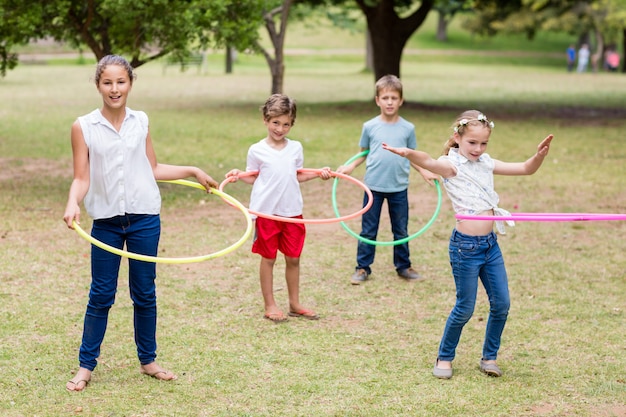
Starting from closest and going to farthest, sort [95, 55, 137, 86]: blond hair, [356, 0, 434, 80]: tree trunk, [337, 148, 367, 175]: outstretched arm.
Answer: [95, 55, 137, 86]: blond hair, [337, 148, 367, 175]: outstretched arm, [356, 0, 434, 80]: tree trunk

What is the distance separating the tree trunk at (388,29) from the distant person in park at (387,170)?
636 inches

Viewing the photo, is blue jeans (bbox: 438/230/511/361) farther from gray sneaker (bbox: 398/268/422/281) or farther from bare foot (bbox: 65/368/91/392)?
gray sneaker (bbox: 398/268/422/281)

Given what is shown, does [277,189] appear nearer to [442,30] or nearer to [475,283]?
[475,283]

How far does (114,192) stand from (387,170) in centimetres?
318

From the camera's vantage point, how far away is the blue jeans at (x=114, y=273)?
204 inches

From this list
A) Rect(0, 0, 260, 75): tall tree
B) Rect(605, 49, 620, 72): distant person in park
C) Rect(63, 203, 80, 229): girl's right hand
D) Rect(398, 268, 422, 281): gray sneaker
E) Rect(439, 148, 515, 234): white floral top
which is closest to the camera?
Rect(63, 203, 80, 229): girl's right hand

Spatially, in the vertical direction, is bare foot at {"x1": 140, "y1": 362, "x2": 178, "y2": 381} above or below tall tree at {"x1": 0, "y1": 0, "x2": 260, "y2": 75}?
below

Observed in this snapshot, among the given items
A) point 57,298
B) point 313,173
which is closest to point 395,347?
point 313,173

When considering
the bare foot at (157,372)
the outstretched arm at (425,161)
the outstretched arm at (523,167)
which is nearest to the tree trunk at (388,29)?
the outstretched arm at (523,167)

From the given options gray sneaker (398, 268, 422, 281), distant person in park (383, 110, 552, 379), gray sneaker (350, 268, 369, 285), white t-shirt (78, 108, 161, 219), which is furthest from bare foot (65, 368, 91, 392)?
gray sneaker (398, 268, 422, 281)

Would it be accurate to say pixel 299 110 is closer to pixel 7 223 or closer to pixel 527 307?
pixel 7 223

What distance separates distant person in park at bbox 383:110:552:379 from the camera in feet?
17.8

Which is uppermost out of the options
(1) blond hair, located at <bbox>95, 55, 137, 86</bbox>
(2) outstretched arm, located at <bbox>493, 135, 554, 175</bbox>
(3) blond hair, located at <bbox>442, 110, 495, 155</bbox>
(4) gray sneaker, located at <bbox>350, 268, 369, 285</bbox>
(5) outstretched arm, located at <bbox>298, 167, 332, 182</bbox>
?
(1) blond hair, located at <bbox>95, 55, 137, 86</bbox>

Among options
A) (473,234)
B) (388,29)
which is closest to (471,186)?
(473,234)
